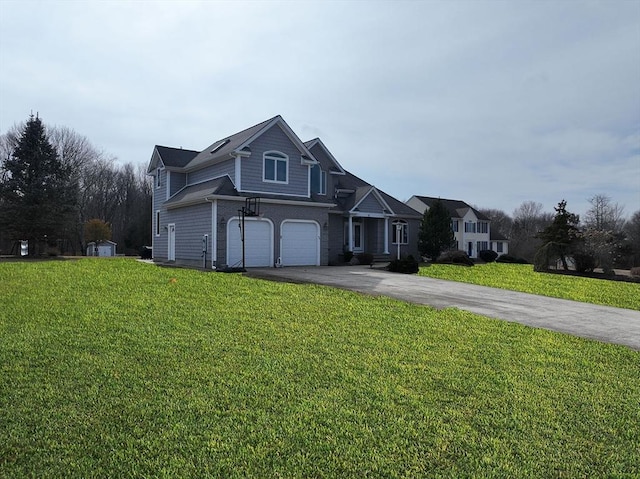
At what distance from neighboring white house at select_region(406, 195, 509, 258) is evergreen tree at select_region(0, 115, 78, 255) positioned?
3213 cm

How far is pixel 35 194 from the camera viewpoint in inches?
1081

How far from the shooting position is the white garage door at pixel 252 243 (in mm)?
18125

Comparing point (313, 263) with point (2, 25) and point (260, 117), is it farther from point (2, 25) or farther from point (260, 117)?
point (2, 25)

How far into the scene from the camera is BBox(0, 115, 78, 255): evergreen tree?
2698cm

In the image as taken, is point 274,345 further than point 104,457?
Yes

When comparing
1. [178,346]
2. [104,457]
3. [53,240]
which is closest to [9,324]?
[178,346]

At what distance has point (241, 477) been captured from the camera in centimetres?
272

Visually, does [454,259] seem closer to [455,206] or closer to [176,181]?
[176,181]

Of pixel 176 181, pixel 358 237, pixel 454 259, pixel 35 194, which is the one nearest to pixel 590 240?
pixel 454 259

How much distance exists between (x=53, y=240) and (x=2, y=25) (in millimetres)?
21543

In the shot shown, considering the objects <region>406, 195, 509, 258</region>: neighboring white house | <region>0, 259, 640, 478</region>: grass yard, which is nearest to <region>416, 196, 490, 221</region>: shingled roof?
<region>406, 195, 509, 258</region>: neighboring white house

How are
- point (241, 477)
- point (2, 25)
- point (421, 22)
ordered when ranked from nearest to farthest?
point (241, 477) → point (2, 25) → point (421, 22)

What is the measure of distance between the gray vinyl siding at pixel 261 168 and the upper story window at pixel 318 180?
8.87 ft

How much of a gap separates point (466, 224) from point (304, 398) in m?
44.2
